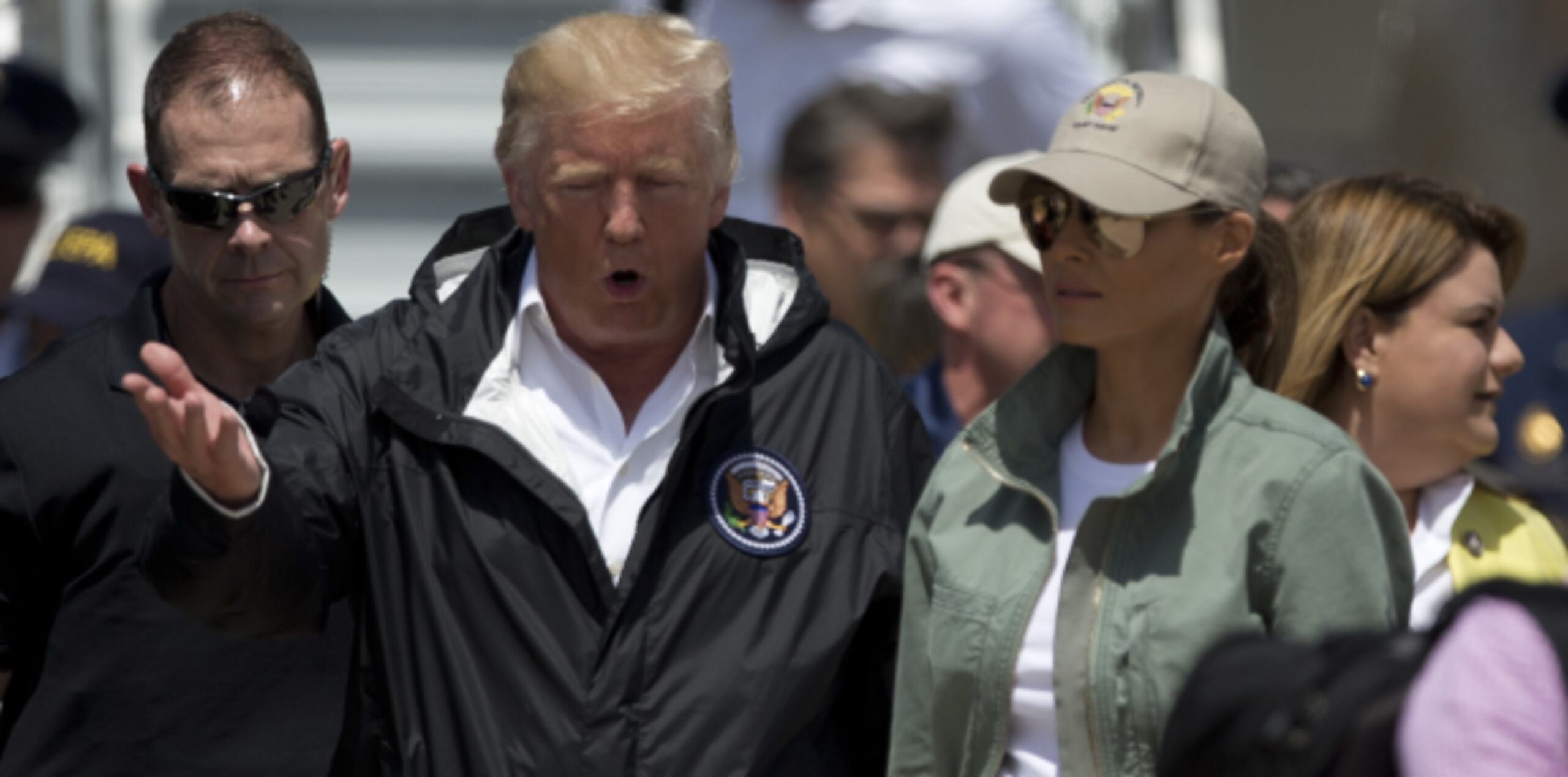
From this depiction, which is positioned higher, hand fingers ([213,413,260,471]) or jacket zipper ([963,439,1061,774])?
hand fingers ([213,413,260,471])

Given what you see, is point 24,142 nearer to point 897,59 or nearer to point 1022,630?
point 897,59

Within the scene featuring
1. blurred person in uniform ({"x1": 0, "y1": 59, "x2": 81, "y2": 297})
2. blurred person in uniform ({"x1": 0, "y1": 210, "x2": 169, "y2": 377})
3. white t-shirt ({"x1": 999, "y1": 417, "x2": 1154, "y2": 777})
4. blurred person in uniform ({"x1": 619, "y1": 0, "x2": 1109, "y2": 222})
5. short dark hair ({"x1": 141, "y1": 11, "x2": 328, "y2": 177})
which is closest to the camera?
white t-shirt ({"x1": 999, "y1": 417, "x2": 1154, "y2": 777})

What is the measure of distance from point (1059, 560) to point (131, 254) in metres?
3.13

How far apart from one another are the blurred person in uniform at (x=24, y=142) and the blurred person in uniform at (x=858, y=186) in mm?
2096

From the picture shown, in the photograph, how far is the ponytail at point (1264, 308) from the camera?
3.15 metres

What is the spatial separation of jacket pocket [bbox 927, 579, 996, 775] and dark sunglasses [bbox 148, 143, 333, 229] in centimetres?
116

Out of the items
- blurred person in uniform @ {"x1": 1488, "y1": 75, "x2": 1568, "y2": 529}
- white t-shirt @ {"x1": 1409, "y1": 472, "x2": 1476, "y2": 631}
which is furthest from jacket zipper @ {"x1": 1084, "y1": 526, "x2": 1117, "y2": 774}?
blurred person in uniform @ {"x1": 1488, "y1": 75, "x2": 1568, "y2": 529}

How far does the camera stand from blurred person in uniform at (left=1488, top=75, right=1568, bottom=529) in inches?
191

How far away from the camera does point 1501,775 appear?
1.65 meters

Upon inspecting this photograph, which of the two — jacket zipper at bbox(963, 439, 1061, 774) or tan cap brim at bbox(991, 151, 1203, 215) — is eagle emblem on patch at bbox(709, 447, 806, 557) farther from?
tan cap brim at bbox(991, 151, 1203, 215)

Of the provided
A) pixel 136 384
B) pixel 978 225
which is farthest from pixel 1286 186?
pixel 136 384

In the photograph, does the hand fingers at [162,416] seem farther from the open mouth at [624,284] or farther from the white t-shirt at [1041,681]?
the white t-shirt at [1041,681]

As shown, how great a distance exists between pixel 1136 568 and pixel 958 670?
0.28m

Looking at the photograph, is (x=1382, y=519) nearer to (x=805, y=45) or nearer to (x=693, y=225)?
(x=693, y=225)
